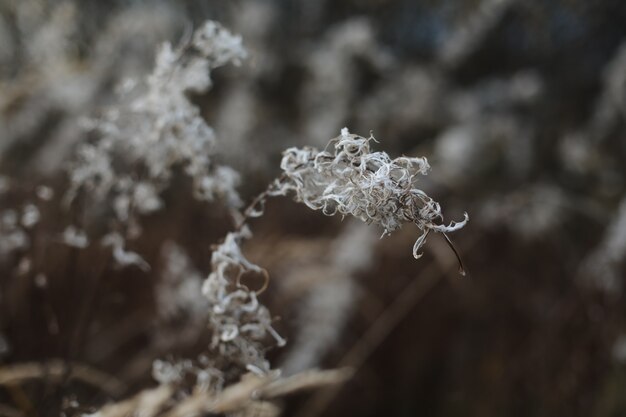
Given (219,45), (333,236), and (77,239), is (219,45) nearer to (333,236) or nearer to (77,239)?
(77,239)

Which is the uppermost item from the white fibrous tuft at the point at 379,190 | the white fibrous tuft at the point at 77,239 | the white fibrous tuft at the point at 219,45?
the white fibrous tuft at the point at 219,45

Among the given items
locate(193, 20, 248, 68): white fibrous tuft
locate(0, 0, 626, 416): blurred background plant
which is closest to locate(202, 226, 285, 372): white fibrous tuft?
locate(0, 0, 626, 416): blurred background plant

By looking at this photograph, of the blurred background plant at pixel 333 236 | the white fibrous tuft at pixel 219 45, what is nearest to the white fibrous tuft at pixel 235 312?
the blurred background plant at pixel 333 236

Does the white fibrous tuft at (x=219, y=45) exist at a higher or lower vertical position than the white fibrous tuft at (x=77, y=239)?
higher

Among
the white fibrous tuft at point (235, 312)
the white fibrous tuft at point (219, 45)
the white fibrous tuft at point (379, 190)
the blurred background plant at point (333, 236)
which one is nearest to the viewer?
the white fibrous tuft at point (379, 190)

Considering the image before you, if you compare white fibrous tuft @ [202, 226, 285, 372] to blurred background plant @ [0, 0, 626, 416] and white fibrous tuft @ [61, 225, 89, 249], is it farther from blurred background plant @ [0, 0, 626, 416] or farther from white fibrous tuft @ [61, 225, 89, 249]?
white fibrous tuft @ [61, 225, 89, 249]

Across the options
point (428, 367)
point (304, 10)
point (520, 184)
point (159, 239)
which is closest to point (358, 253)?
point (428, 367)

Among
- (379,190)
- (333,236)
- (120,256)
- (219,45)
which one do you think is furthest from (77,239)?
(333,236)

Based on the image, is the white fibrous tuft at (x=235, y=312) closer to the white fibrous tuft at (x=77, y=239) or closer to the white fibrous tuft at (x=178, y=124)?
the white fibrous tuft at (x=178, y=124)

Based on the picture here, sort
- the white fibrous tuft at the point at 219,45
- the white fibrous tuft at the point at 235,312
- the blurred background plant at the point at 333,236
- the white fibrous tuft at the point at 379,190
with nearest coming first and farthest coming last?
the white fibrous tuft at the point at 379,190
the white fibrous tuft at the point at 235,312
the white fibrous tuft at the point at 219,45
the blurred background plant at the point at 333,236
